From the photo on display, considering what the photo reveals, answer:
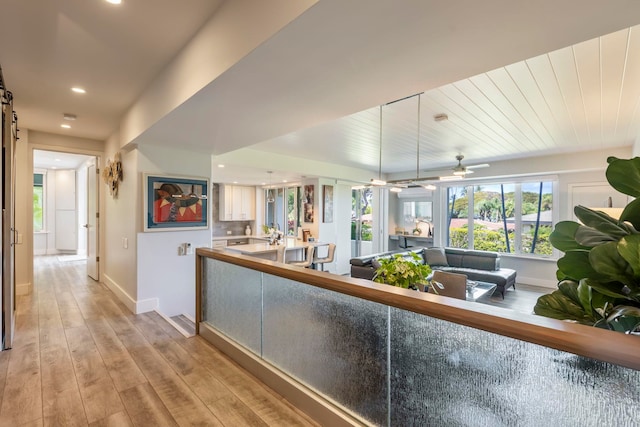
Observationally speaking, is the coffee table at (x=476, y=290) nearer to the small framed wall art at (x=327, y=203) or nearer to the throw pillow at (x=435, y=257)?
the throw pillow at (x=435, y=257)

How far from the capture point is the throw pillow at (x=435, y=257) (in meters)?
6.34

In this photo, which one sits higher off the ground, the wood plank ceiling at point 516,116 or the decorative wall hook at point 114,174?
the wood plank ceiling at point 516,116

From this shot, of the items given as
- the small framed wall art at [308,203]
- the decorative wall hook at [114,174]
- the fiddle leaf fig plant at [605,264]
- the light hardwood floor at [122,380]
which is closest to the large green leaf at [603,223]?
the fiddle leaf fig plant at [605,264]

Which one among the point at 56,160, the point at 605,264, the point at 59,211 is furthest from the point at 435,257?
the point at 59,211

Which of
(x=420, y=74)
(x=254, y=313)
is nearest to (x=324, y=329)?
(x=254, y=313)

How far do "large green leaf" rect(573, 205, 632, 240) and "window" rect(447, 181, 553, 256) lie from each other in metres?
6.77

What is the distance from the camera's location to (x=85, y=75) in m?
2.70

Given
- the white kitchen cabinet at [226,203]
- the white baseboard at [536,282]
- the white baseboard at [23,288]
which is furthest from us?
the white kitchen cabinet at [226,203]

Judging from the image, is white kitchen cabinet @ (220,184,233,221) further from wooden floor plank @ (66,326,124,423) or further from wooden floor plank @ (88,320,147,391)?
wooden floor plank @ (66,326,124,423)

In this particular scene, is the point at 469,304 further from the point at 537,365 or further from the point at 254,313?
the point at 254,313

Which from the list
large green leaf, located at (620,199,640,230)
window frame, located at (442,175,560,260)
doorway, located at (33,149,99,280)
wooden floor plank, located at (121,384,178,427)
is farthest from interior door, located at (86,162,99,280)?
window frame, located at (442,175,560,260)

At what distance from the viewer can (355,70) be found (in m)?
1.74

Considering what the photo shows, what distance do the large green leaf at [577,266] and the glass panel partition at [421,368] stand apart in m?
0.24

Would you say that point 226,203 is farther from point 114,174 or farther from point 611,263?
point 611,263
